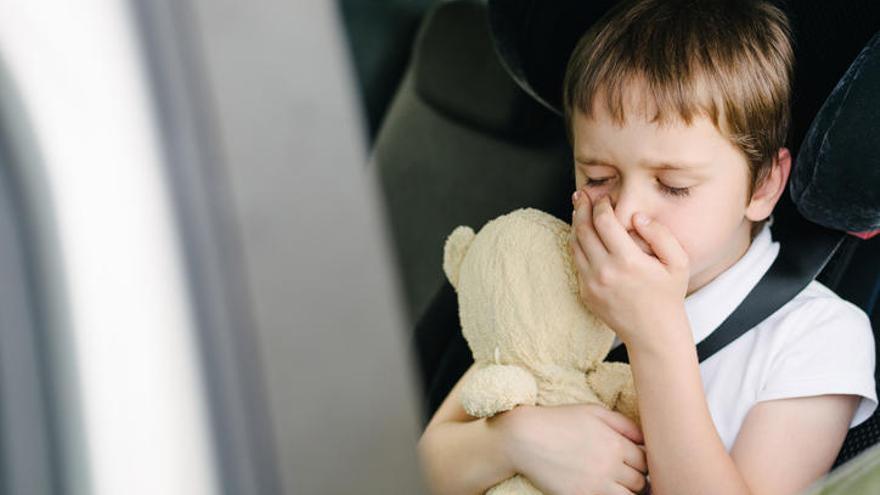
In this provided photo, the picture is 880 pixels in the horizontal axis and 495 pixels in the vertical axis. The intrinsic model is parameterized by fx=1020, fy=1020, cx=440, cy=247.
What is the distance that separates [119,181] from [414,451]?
23cm

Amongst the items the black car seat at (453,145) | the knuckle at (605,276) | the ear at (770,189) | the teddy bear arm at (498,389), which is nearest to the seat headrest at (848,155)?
the ear at (770,189)

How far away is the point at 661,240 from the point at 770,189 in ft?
0.71

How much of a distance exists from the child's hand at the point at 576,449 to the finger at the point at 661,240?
0.17 meters

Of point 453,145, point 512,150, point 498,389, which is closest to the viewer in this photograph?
point 498,389

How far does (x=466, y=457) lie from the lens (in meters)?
1.09

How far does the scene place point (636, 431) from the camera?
1.04 metres

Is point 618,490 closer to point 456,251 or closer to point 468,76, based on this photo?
point 456,251

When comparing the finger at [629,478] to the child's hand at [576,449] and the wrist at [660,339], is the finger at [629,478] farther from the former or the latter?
the wrist at [660,339]

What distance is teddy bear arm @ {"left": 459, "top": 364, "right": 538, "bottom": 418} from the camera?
0.96 m

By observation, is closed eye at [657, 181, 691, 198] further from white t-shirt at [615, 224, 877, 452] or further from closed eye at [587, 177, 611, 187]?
white t-shirt at [615, 224, 877, 452]

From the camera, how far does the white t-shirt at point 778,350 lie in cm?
106

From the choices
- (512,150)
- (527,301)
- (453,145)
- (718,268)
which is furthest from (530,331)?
(453,145)

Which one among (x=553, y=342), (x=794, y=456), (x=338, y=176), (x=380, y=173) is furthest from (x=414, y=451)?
(x=380, y=173)

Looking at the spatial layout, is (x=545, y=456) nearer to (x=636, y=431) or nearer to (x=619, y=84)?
(x=636, y=431)
